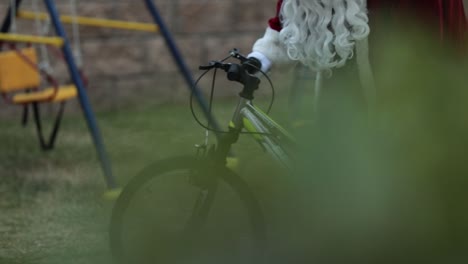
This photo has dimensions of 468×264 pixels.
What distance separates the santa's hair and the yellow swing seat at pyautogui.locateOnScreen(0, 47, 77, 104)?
2891mm

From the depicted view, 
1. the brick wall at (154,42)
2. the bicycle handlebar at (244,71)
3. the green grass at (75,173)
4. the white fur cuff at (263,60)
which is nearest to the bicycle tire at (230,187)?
the green grass at (75,173)

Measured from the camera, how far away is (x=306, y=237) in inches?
125

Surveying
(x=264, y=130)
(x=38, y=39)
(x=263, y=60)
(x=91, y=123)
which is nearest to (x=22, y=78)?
(x=38, y=39)

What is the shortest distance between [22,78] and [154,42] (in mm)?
1526

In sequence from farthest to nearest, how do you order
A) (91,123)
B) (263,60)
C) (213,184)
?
(91,123) < (263,60) < (213,184)

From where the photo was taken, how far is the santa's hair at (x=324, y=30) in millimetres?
3463

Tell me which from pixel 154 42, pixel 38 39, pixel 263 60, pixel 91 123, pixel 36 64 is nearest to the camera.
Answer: pixel 263 60

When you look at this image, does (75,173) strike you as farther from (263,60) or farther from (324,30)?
(324,30)

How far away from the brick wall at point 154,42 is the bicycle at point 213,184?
4142 millimetres

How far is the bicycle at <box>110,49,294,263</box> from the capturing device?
11.3 feet

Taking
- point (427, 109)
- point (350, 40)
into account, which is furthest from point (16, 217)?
point (427, 109)

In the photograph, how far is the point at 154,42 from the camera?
7715 mm

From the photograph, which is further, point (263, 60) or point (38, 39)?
point (38, 39)

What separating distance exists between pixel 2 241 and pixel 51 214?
50cm
